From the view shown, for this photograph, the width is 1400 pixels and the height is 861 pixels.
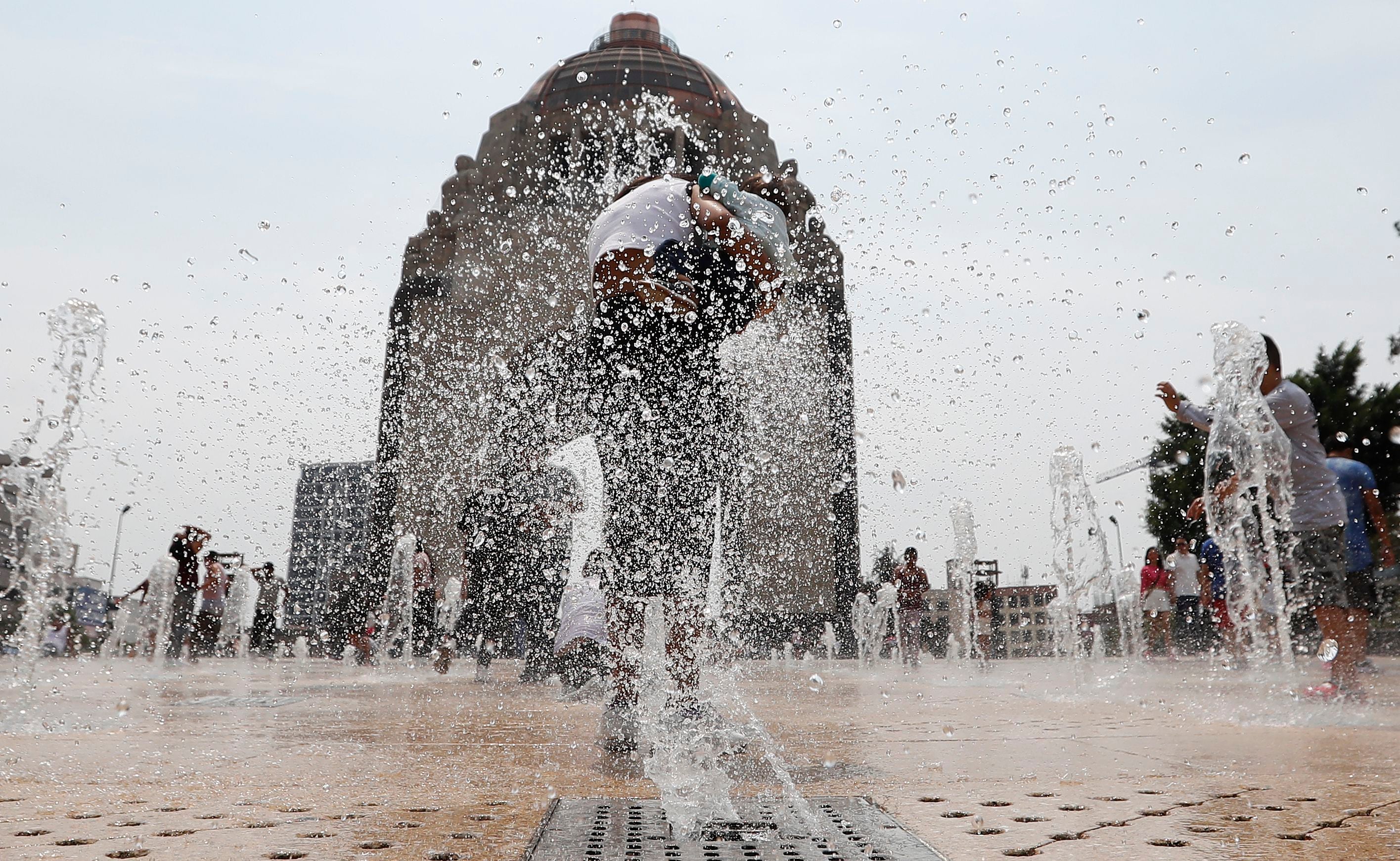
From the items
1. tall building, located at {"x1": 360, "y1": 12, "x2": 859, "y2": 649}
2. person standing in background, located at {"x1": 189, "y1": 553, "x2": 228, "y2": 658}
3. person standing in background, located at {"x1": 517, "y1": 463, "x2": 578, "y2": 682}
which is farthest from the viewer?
tall building, located at {"x1": 360, "y1": 12, "x2": 859, "y2": 649}

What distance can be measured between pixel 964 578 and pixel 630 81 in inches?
839

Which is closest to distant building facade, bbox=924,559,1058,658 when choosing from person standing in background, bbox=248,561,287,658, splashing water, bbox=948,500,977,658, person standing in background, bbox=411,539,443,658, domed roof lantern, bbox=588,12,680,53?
splashing water, bbox=948,500,977,658

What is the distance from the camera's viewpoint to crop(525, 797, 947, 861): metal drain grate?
45.0 inches

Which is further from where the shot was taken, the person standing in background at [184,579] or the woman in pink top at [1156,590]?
the woman in pink top at [1156,590]

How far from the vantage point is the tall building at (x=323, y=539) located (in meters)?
13.5

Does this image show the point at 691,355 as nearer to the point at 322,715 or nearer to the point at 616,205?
the point at 616,205

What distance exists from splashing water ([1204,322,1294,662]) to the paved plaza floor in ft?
2.05

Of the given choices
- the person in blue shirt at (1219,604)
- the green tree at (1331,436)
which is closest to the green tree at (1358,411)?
the green tree at (1331,436)

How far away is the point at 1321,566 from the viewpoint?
3.51m

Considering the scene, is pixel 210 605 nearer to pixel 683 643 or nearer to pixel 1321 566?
pixel 683 643

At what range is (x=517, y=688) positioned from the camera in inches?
206

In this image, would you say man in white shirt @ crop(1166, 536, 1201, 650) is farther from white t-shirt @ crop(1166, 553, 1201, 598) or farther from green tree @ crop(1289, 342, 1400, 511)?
green tree @ crop(1289, 342, 1400, 511)

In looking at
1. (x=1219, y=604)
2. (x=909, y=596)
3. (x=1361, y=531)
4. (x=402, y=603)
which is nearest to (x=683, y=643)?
(x=1361, y=531)

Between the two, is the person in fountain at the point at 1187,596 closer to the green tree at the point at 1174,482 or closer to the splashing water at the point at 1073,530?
the splashing water at the point at 1073,530
